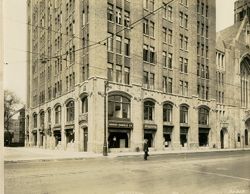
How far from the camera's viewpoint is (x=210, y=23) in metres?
50.3

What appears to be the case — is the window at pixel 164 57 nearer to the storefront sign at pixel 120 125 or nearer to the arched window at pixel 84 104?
the storefront sign at pixel 120 125

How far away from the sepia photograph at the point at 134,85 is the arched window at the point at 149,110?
0.14 meters

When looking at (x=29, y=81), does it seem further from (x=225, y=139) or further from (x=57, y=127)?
(x=225, y=139)

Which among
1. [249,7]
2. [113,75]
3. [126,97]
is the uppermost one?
[249,7]

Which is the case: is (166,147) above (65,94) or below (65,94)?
below

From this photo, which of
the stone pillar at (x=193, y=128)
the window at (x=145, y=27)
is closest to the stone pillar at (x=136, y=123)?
the window at (x=145, y=27)

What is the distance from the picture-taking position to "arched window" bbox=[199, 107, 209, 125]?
47406mm

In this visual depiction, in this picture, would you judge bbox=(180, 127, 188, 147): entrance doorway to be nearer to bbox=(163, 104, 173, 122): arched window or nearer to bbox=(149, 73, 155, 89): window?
bbox=(163, 104, 173, 122): arched window

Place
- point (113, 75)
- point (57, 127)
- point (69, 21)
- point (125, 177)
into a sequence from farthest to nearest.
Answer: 1. point (57, 127)
2. point (69, 21)
3. point (113, 75)
4. point (125, 177)

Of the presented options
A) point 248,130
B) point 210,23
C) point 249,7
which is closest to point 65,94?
point 210,23

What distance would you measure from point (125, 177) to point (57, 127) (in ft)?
99.7

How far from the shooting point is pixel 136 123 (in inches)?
1465

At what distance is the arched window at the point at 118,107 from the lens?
35.0 metres

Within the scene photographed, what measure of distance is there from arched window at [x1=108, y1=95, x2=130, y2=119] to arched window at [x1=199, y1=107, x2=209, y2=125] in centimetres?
1462
